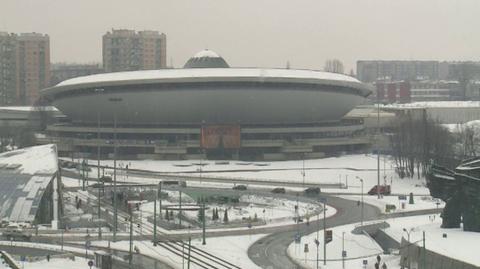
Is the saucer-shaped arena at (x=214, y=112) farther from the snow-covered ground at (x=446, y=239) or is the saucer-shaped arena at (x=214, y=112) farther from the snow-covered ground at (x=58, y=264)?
the snow-covered ground at (x=58, y=264)

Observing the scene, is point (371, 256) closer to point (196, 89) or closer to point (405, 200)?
point (405, 200)

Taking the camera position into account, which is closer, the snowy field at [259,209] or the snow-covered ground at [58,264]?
the snow-covered ground at [58,264]

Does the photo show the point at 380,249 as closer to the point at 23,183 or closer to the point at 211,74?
the point at 23,183

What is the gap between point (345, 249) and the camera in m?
44.1

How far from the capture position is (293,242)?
46.8 m

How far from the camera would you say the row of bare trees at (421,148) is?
3337 inches

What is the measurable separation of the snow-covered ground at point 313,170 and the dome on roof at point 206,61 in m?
23.2

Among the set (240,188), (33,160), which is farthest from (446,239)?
(240,188)

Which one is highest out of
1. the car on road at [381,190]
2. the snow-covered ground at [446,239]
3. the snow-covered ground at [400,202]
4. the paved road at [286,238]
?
the snow-covered ground at [446,239]

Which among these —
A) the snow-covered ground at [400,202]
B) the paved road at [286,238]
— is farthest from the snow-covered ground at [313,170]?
the paved road at [286,238]

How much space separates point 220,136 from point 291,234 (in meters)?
57.6

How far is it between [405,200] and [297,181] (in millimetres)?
18902

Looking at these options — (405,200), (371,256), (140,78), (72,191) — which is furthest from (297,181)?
(371,256)

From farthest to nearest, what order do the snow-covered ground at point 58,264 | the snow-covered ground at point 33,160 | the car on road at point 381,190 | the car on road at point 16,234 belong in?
the car on road at point 381,190 < the snow-covered ground at point 33,160 < the car on road at point 16,234 < the snow-covered ground at point 58,264
